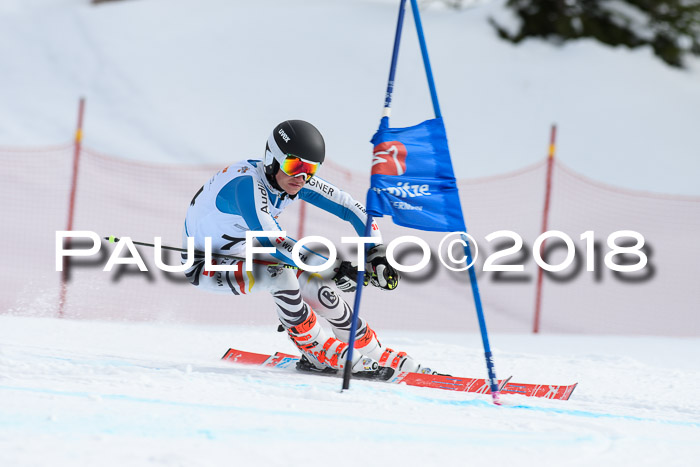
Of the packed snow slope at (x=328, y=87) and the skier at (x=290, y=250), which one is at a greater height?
the packed snow slope at (x=328, y=87)

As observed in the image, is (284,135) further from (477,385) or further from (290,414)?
(477,385)

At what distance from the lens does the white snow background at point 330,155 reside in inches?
119

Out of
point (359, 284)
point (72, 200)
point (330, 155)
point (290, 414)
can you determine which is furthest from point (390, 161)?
point (330, 155)

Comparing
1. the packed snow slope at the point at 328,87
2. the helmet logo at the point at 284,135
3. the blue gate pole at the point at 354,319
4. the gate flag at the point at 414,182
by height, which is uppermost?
the packed snow slope at the point at 328,87

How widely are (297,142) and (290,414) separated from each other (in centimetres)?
156

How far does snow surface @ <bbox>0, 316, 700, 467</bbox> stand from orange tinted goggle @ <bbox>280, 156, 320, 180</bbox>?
113 centimetres

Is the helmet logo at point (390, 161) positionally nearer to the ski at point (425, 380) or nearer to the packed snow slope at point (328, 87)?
the ski at point (425, 380)

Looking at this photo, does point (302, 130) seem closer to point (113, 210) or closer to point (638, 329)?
point (638, 329)

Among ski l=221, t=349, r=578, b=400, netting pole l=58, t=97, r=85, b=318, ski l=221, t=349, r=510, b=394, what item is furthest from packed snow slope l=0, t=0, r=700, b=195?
ski l=221, t=349, r=578, b=400

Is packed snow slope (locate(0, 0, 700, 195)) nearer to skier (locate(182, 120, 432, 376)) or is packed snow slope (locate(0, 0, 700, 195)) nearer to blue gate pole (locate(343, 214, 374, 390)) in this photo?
skier (locate(182, 120, 432, 376))

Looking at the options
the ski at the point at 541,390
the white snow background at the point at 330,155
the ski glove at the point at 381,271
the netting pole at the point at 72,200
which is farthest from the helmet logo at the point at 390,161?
the netting pole at the point at 72,200

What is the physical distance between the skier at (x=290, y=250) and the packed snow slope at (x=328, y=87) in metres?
10.5

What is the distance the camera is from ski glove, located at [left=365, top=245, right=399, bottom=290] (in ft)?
14.0

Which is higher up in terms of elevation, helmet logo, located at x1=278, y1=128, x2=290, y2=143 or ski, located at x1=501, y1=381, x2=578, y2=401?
helmet logo, located at x1=278, y1=128, x2=290, y2=143
